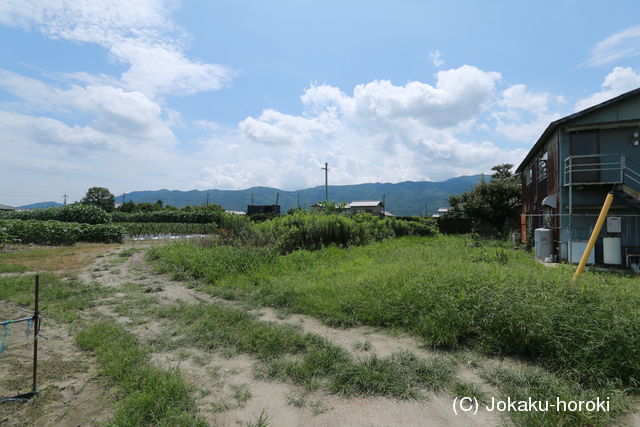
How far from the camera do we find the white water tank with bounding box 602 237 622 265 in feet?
29.5

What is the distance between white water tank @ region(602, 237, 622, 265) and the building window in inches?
173

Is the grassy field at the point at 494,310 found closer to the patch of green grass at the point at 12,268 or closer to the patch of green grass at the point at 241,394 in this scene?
the patch of green grass at the point at 241,394

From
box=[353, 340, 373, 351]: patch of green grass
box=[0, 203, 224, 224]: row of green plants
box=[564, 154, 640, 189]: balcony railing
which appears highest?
box=[564, 154, 640, 189]: balcony railing

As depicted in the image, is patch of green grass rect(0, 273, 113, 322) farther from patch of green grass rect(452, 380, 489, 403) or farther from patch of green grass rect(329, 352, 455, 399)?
patch of green grass rect(452, 380, 489, 403)

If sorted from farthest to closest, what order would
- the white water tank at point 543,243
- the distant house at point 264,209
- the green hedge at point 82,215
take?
the distant house at point 264,209 < the green hedge at point 82,215 < the white water tank at point 543,243

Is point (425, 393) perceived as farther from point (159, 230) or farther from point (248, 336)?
point (159, 230)

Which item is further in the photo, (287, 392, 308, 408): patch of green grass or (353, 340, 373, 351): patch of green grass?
(353, 340, 373, 351): patch of green grass

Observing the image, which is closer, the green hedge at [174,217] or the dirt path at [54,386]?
the dirt path at [54,386]

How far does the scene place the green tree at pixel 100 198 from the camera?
4384 cm

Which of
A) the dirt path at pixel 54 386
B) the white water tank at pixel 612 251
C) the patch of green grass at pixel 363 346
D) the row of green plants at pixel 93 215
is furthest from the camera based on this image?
the row of green plants at pixel 93 215

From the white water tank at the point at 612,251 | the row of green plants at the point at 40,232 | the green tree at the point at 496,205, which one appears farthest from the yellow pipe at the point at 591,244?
the row of green plants at the point at 40,232

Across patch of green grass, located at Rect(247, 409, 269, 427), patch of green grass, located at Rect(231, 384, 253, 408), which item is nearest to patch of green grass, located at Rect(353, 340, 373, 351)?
patch of green grass, located at Rect(231, 384, 253, 408)

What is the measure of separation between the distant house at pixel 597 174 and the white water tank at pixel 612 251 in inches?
7.7

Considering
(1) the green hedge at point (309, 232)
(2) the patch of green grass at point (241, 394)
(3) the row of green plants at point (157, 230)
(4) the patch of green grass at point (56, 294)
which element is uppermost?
(1) the green hedge at point (309, 232)
